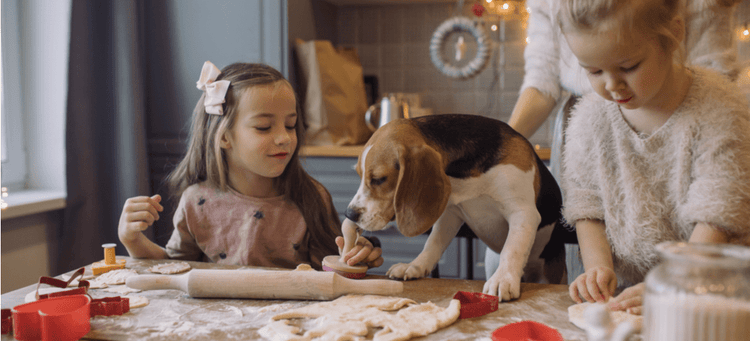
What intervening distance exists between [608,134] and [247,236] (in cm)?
88

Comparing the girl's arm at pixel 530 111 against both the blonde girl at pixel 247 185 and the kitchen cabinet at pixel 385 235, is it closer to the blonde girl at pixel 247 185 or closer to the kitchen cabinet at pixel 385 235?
the blonde girl at pixel 247 185

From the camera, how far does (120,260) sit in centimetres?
115

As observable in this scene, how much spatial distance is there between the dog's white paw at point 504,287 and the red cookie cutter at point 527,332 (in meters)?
0.13

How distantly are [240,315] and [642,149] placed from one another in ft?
2.51

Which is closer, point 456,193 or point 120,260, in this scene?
point 456,193

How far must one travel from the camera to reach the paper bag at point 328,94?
2.74 m

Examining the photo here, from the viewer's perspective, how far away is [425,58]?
128 inches

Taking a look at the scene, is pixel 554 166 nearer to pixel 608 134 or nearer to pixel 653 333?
pixel 608 134

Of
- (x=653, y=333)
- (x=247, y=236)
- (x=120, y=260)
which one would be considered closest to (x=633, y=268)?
(x=653, y=333)

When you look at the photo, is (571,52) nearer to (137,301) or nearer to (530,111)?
(530,111)

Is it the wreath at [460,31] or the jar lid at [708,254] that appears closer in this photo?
the jar lid at [708,254]

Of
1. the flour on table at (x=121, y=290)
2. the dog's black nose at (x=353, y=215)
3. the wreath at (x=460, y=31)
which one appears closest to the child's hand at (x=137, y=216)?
the flour on table at (x=121, y=290)

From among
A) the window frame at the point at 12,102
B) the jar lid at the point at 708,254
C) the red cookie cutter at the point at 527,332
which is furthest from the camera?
the window frame at the point at 12,102

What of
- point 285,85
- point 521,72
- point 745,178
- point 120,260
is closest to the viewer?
point 745,178
